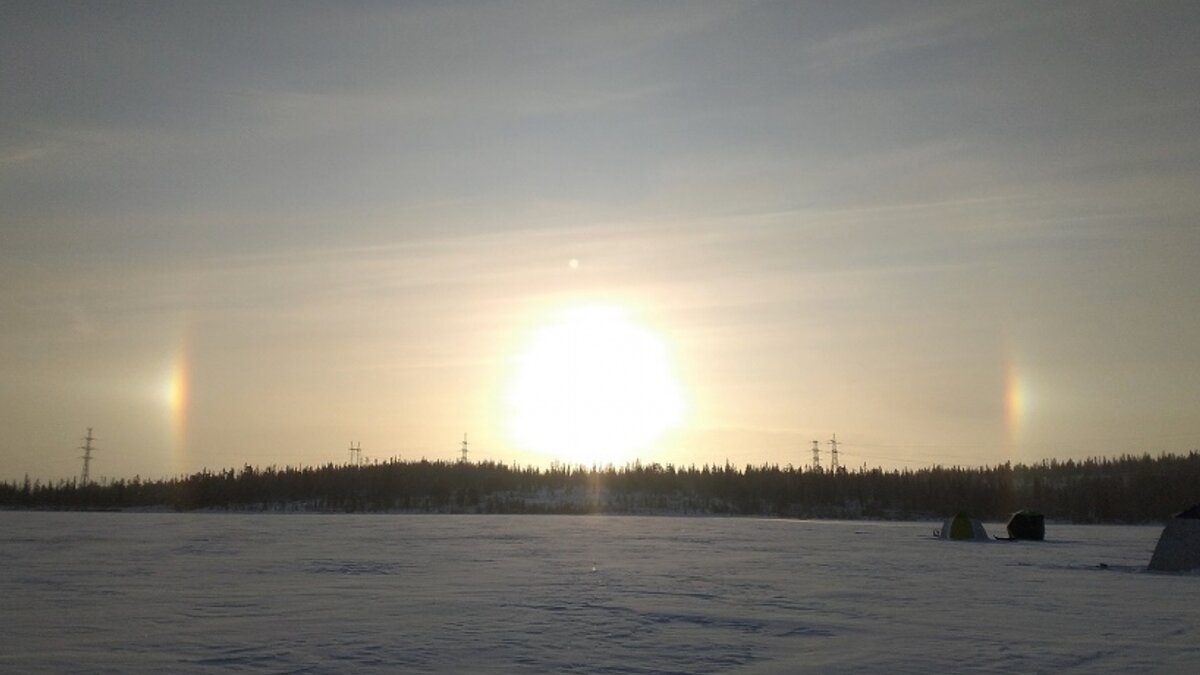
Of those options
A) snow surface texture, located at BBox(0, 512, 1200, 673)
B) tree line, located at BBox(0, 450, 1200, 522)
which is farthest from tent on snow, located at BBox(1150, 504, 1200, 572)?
tree line, located at BBox(0, 450, 1200, 522)

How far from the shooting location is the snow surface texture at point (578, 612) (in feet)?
33.7

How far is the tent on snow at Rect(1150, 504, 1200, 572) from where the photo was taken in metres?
22.0

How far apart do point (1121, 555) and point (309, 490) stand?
264ft

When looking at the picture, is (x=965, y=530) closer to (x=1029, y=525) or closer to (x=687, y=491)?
(x=1029, y=525)

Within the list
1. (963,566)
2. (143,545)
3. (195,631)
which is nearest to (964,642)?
(195,631)

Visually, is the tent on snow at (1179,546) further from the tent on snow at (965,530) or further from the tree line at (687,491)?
the tree line at (687,491)

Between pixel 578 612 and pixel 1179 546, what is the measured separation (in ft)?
49.8

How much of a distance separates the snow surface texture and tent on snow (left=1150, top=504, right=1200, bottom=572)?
1.55 ft

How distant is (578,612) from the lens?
1393cm

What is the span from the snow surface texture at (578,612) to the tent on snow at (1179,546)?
47 cm

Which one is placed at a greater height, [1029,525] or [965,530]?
[1029,525]

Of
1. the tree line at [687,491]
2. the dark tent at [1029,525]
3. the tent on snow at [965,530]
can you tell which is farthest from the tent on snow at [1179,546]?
the tree line at [687,491]

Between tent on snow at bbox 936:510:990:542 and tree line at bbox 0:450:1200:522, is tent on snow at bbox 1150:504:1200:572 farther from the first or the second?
tree line at bbox 0:450:1200:522

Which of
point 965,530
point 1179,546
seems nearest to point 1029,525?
point 965,530
